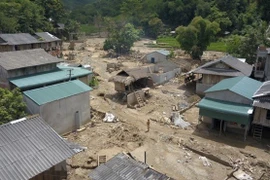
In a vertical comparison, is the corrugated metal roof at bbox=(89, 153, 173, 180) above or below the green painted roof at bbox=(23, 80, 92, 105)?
below

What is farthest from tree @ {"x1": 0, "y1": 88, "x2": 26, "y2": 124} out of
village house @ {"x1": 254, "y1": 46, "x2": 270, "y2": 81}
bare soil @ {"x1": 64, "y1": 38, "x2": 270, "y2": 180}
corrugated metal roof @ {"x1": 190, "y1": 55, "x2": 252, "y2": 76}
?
village house @ {"x1": 254, "y1": 46, "x2": 270, "y2": 81}

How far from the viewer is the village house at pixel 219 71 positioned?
104 ft

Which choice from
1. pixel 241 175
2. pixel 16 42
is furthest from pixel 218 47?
pixel 241 175

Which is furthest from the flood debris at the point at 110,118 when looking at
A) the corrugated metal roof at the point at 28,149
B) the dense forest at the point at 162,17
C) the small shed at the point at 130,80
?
the dense forest at the point at 162,17

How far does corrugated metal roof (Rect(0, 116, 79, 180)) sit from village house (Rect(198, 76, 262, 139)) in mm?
13377

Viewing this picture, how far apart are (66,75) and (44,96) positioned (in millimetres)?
6116

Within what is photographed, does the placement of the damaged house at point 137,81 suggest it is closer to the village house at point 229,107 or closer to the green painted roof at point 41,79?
the green painted roof at point 41,79

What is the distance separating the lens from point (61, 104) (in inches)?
869

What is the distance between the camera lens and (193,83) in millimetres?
37312

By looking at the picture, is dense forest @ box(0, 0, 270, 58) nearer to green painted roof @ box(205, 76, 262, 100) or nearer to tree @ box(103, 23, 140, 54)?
tree @ box(103, 23, 140, 54)

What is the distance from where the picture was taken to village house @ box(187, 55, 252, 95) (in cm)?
3157

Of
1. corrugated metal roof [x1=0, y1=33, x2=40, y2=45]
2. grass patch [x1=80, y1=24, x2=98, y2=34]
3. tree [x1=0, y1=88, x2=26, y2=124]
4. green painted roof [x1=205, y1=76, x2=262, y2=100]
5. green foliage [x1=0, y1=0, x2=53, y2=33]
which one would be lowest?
tree [x1=0, y1=88, x2=26, y2=124]

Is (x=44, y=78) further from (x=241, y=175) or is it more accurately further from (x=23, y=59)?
(x=241, y=175)

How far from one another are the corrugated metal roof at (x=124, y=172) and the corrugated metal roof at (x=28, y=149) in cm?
219
